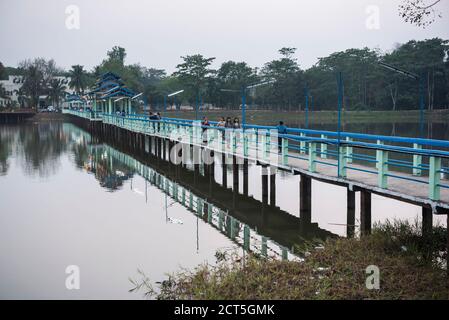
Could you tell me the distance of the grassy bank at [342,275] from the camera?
9.31 meters

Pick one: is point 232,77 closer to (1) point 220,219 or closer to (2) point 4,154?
(2) point 4,154

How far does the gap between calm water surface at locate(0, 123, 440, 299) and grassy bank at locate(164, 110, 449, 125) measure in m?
54.5

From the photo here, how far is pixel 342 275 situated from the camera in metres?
10.1

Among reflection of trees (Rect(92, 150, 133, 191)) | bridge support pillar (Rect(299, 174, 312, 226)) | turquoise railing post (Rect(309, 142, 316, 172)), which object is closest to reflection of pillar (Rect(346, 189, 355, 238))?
turquoise railing post (Rect(309, 142, 316, 172))

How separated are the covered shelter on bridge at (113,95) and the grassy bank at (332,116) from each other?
2210cm

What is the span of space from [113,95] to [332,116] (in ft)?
129

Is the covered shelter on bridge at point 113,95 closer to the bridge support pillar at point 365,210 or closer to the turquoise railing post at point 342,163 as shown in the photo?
the turquoise railing post at point 342,163

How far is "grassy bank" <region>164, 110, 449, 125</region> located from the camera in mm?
79062

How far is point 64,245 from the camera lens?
56.7 ft

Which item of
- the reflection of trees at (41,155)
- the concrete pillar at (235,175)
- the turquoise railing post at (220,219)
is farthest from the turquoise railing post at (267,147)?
the reflection of trees at (41,155)

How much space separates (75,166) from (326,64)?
6973 cm
